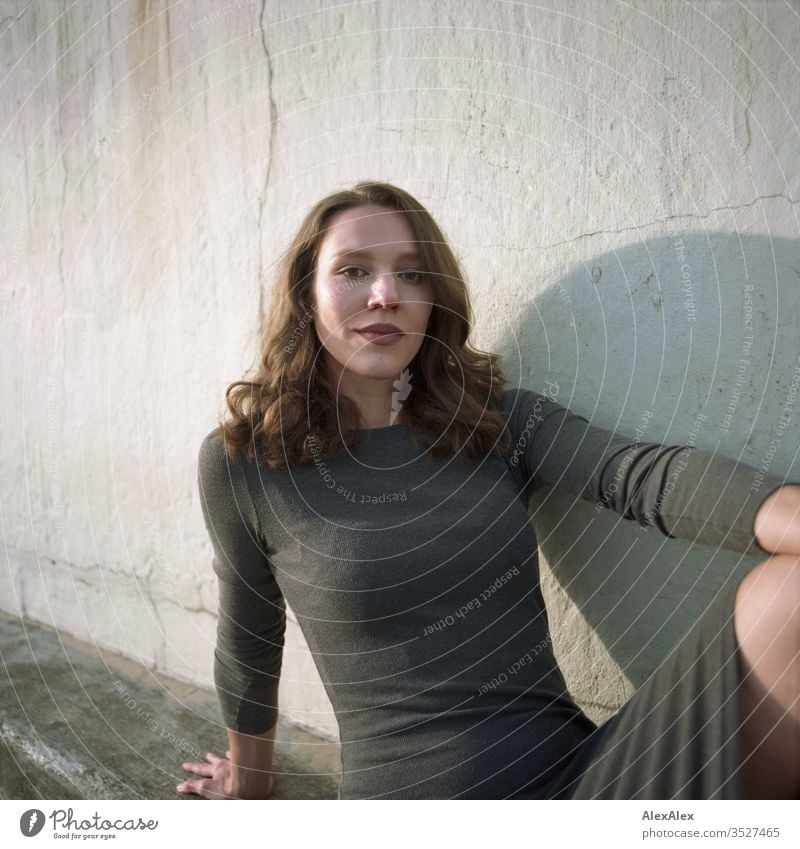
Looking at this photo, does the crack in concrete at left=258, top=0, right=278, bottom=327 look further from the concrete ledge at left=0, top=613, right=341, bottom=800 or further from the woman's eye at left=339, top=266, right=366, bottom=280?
the concrete ledge at left=0, top=613, right=341, bottom=800

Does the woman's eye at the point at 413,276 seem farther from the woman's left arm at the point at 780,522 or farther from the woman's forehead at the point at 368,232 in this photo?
the woman's left arm at the point at 780,522

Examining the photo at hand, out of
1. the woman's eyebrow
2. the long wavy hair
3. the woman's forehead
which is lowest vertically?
the long wavy hair

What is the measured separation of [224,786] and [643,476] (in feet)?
1.93

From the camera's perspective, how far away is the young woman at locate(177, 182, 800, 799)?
1.95 ft

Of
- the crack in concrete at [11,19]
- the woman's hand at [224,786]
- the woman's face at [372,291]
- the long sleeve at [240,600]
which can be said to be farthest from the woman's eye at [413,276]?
the crack in concrete at [11,19]

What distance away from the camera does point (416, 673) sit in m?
0.71

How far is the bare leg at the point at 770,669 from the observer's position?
56 centimetres

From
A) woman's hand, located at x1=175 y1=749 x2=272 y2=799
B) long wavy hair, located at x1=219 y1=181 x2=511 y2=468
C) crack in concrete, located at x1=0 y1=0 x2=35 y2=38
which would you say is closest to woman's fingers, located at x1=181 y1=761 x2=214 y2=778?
woman's hand, located at x1=175 y1=749 x2=272 y2=799

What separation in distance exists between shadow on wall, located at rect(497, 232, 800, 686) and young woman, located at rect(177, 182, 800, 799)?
0.07 meters

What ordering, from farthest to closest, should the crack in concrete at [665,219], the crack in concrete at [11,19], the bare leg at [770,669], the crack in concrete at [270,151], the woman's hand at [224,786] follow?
the crack in concrete at [11,19] < the crack in concrete at [270,151] < the woman's hand at [224,786] < the crack in concrete at [665,219] < the bare leg at [770,669]

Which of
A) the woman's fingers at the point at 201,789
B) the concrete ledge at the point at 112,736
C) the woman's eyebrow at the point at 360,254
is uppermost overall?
the woman's eyebrow at the point at 360,254

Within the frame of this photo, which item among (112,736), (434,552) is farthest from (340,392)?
(112,736)

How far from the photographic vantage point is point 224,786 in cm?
88

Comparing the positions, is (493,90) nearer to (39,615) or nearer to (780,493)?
(780,493)
